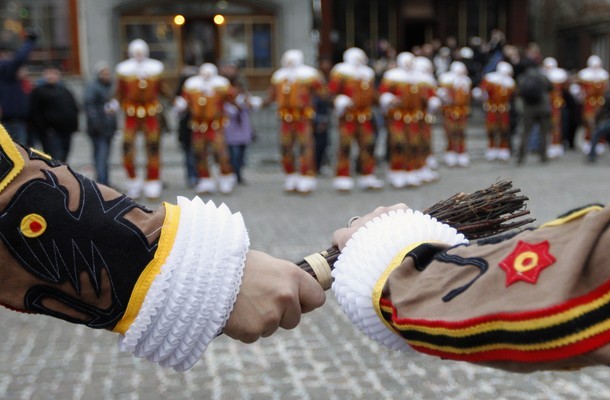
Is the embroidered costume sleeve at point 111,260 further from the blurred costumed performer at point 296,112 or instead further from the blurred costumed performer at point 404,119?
the blurred costumed performer at point 404,119

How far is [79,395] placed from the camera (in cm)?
412

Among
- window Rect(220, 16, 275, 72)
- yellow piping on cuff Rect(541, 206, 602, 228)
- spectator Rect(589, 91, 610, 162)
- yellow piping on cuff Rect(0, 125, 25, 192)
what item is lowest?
spectator Rect(589, 91, 610, 162)

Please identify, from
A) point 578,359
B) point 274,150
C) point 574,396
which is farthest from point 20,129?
point 578,359

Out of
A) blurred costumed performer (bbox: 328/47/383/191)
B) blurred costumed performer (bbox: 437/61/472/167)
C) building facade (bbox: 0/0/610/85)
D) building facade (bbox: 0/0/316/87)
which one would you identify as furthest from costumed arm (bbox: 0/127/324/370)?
building facade (bbox: 0/0/316/87)

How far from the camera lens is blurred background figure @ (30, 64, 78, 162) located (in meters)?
11.2

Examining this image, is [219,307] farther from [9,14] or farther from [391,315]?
[9,14]

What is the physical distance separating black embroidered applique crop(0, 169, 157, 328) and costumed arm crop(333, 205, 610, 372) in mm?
531

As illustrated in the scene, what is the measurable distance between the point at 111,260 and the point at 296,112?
999cm

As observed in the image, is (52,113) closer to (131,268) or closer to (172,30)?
(131,268)

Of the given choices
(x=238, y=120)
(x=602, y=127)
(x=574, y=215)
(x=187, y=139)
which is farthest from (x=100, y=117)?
(x=574, y=215)

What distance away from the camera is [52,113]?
11.2 meters

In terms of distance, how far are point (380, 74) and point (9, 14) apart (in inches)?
429

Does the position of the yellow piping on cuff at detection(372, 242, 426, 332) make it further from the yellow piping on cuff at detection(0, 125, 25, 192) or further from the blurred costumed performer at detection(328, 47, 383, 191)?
the blurred costumed performer at detection(328, 47, 383, 191)

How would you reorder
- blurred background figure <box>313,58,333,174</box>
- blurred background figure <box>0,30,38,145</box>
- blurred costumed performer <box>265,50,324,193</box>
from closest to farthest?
blurred background figure <box>0,30,38,145</box> < blurred costumed performer <box>265,50,324,193</box> < blurred background figure <box>313,58,333,174</box>
